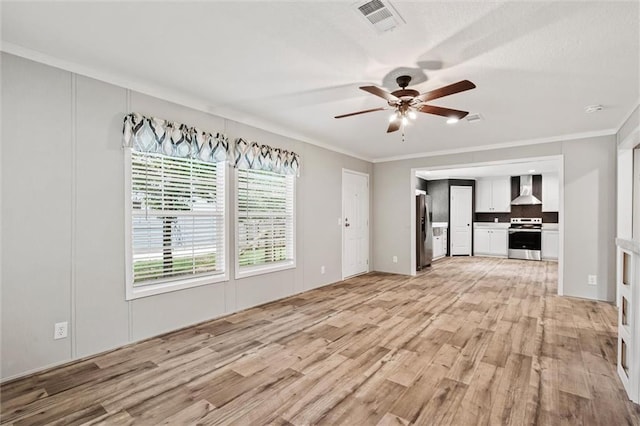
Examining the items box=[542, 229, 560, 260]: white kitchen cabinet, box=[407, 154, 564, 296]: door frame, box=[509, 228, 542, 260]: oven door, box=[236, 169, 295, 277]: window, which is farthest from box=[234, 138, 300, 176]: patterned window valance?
box=[542, 229, 560, 260]: white kitchen cabinet

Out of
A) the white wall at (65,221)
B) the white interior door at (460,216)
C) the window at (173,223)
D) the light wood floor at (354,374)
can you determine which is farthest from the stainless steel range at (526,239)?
the white wall at (65,221)

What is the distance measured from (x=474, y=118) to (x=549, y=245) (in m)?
6.31

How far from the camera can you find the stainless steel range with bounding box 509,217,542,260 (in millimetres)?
8281

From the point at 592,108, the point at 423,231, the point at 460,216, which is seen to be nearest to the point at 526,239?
→ the point at 460,216

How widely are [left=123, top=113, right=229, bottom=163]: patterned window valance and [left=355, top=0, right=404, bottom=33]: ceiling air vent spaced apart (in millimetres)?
2158

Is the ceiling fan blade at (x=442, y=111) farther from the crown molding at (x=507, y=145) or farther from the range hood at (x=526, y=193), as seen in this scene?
the range hood at (x=526, y=193)

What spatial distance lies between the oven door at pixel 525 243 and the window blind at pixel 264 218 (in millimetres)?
6986

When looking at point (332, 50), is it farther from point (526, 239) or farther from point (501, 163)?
point (526, 239)

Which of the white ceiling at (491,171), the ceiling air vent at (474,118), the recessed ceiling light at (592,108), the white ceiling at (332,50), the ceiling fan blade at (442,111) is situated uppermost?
the white ceiling at (332,50)

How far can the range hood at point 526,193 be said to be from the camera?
864 cm

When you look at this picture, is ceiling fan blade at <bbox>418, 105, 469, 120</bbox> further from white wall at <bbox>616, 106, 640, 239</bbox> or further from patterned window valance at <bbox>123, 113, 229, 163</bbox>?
white wall at <bbox>616, 106, 640, 239</bbox>

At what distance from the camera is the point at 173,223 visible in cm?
328

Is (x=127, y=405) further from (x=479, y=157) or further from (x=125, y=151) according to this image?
(x=479, y=157)

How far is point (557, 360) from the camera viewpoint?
8.59 feet
